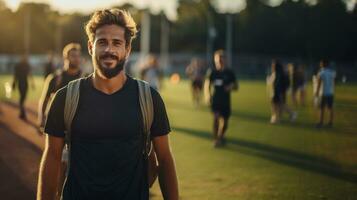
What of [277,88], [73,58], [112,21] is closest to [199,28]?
[277,88]

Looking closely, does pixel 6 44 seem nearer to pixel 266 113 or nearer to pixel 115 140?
pixel 266 113

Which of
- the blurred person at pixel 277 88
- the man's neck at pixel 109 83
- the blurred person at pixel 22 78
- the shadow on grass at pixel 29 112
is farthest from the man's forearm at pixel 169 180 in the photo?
the blurred person at pixel 277 88

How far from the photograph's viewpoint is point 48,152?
10.8 ft

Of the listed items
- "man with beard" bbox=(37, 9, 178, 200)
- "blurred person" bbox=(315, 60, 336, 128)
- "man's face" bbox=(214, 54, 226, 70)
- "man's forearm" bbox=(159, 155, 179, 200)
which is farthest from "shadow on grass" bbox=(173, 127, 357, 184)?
"man with beard" bbox=(37, 9, 178, 200)

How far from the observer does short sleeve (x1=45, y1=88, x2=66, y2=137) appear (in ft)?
10.7

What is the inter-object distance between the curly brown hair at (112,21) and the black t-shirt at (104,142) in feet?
1.04

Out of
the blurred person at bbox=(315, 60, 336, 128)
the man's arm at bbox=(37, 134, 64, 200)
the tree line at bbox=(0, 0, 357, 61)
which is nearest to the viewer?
the man's arm at bbox=(37, 134, 64, 200)

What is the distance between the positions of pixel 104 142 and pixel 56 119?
31 centimetres

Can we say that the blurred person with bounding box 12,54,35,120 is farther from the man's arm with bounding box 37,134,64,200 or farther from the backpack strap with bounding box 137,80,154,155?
the backpack strap with bounding box 137,80,154,155

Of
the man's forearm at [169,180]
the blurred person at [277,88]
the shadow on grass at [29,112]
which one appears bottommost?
the shadow on grass at [29,112]

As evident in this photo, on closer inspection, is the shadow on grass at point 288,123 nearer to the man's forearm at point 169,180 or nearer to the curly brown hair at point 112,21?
the man's forearm at point 169,180

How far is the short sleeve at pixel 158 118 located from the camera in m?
3.31

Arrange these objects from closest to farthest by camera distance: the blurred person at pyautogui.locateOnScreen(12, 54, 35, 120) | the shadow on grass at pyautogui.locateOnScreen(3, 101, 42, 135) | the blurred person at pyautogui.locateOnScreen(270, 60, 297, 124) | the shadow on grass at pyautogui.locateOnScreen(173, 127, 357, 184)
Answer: the shadow on grass at pyautogui.locateOnScreen(173, 127, 357, 184)
the shadow on grass at pyautogui.locateOnScreen(3, 101, 42, 135)
the blurred person at pyautogui.locateOnScreen(12, 54, 35, 120)
the blurred person at pyautogui.locateOnScreen(270, 60, 297, 124)

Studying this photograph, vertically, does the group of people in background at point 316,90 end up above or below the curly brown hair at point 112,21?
below
